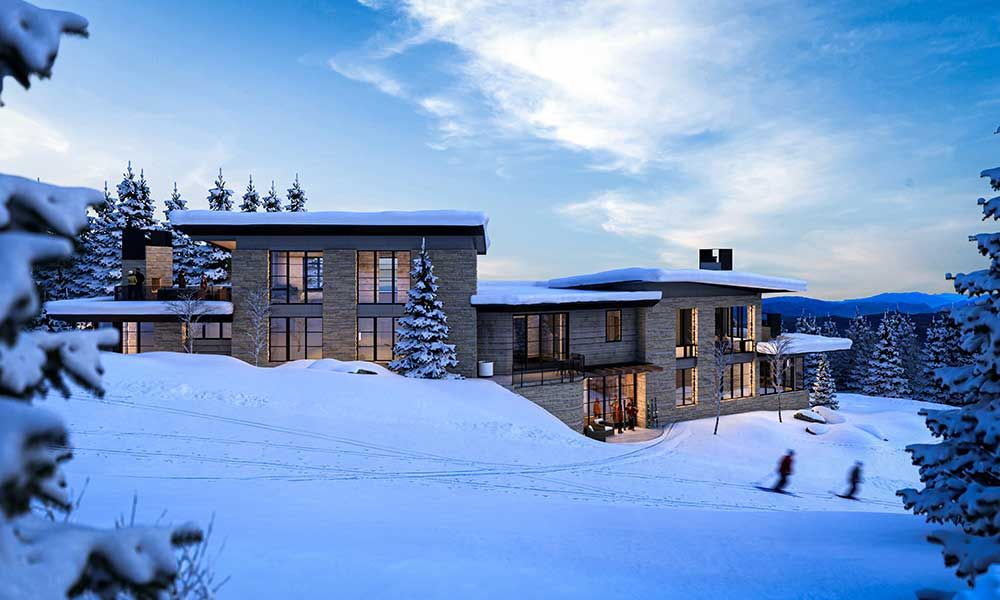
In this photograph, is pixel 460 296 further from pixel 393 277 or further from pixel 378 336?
pixel 378 336

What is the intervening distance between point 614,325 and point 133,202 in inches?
1640

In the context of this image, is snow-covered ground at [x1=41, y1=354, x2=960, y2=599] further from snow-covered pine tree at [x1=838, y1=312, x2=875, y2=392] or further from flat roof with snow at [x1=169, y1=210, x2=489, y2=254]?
snow-covered pine tree at [x1=838, y1=312, x2=875, y2=392]

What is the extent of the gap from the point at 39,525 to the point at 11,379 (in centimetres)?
84

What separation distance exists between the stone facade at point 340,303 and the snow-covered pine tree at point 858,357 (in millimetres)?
56996

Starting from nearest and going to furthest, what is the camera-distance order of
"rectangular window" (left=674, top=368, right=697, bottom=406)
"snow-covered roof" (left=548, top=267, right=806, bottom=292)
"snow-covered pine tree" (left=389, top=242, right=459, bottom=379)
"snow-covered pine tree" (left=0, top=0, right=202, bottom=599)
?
"snow-covered pine tree" (left=0, top=0, right=202, bottom=599), "snow-covered pine tree" (left=389, top=242, right=459, bottom=379), "snow-covered roof" (left=548, top=267, right=806, bottom=292), "rectangular window" (left=674, top=368, right=697, bottom=406)

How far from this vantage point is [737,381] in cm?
3155

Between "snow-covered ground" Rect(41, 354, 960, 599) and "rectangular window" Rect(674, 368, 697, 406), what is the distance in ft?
21.7

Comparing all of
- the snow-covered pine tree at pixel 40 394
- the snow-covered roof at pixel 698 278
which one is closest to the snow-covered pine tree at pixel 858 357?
the snow-covered roof at pixel 698 278

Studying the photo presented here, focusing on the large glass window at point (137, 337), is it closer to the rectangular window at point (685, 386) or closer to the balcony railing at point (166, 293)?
the balcony railing at point (166, 293)

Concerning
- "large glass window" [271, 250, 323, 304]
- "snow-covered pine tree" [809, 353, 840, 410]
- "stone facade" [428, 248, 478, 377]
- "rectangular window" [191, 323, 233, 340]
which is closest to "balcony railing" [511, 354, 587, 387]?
"stone facade" [428, 248, 478, 377]

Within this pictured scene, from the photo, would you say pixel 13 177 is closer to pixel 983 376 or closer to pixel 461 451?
pixel 983 376

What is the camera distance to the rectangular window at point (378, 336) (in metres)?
26.5

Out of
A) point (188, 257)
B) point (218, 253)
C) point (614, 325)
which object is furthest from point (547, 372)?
point (188, 257)

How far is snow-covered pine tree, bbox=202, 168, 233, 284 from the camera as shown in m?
39.9
